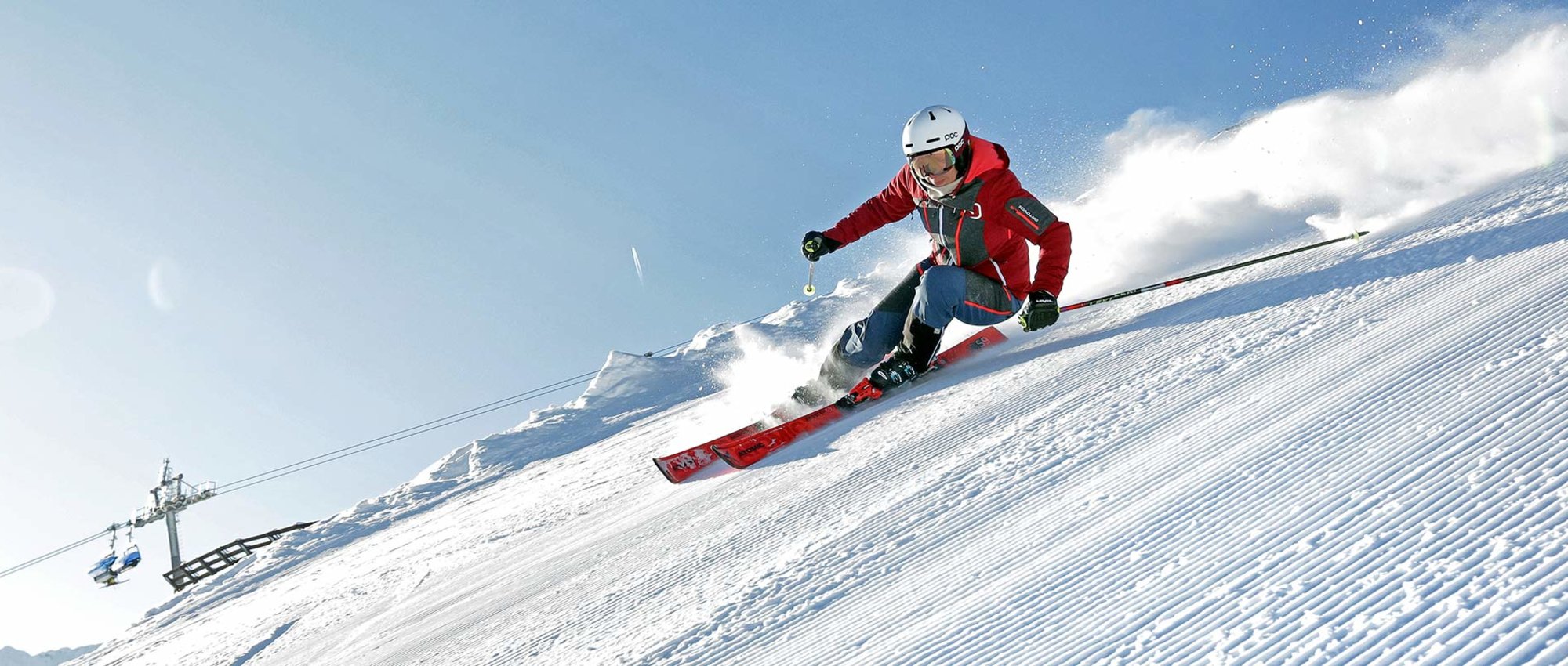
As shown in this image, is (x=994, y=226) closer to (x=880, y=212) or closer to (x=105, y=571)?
(x=880, y=212)

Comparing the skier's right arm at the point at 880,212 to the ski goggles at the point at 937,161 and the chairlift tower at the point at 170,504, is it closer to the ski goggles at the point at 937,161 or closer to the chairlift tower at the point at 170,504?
the ski goggles at the point at 937,161

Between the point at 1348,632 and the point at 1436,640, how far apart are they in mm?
112

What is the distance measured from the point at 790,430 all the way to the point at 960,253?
4.63ft

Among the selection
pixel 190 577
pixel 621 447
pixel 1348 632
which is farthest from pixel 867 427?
pixel 190 577

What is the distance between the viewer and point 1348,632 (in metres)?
1.28

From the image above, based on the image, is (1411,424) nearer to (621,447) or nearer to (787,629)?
(787,629)

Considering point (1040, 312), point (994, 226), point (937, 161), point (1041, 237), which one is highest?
point (937, 161)

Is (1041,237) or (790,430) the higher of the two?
(1041,237)

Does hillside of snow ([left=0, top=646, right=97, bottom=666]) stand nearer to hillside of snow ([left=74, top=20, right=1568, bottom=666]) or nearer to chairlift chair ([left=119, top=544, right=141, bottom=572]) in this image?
chairlift chair ([left=119, top=544, right=141, bottom=572])

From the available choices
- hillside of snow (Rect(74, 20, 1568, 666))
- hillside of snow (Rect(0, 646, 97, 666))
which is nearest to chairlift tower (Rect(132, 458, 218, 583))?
hillside of snow (Rect(74, 20, 1568, 666))

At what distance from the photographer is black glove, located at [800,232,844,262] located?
18.0 feet

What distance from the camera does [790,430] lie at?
4684 millimetres

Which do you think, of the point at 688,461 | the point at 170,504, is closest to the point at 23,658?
the point at 170,504

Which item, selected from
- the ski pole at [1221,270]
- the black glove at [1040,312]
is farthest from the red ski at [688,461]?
the ski pole at [1221,270]
